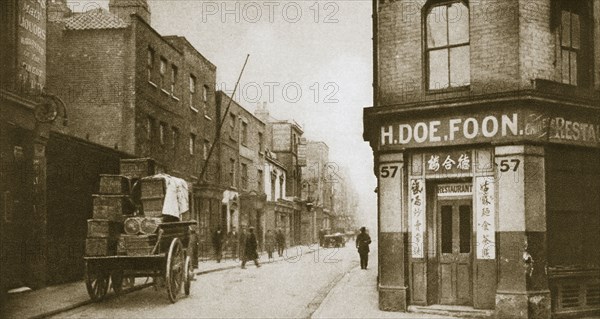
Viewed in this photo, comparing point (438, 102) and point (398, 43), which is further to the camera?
point (398, 43)

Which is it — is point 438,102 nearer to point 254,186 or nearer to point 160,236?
point 160,236

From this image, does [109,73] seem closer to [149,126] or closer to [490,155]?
[149,126]

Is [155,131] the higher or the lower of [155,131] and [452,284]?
the higher

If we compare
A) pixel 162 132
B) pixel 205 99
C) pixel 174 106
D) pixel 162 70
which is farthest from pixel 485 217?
pixel 205 99

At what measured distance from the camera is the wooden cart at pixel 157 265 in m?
12.0

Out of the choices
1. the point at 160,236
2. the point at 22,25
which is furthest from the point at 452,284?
the point at 22,25

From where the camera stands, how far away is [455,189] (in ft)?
38.7

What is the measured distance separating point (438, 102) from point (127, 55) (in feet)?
46.3

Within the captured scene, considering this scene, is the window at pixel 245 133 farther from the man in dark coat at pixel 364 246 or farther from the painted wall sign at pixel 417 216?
the painted wall sign at pixel 417 216

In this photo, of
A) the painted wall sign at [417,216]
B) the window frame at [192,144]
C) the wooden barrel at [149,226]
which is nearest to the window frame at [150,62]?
the window frame at [192,144]

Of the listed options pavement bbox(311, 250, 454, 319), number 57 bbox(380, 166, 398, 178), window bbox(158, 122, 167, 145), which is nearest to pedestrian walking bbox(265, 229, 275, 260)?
window bbox(158, 122, 167, 145)

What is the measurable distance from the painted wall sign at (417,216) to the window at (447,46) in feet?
6.26

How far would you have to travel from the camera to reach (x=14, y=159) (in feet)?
45.9

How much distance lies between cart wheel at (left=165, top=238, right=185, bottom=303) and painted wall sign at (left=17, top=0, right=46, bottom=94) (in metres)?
5.20
